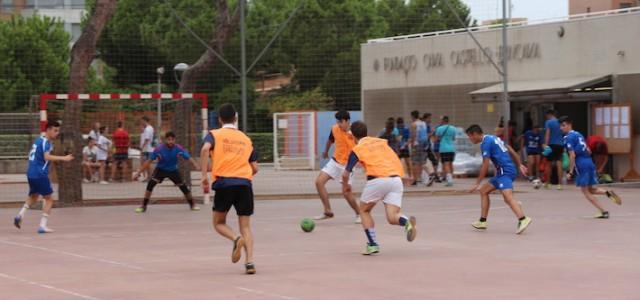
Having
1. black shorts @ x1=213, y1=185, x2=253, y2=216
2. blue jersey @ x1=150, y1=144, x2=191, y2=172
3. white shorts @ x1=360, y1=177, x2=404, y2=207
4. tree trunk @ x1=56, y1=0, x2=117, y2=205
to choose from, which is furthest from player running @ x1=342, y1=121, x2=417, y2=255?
tree trunk @ x1=56, y1=0, x2=117, y2=205

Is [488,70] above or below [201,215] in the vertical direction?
above

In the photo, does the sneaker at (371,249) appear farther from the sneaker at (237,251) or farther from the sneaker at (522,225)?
the sneaker at (522,225)

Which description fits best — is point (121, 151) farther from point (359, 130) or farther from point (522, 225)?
point (359, 130)

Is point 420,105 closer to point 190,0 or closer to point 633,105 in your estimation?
point 633,105

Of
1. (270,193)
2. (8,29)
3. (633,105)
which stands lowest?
(270,193)

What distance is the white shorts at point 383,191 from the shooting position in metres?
14.0

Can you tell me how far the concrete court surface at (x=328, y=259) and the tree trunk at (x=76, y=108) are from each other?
255 cm

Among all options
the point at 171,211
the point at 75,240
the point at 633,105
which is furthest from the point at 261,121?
the point at 75,240

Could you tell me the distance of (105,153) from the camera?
101 feet

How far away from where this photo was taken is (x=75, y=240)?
1598cm

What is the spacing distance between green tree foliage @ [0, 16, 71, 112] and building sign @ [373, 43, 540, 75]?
17088 millimetres

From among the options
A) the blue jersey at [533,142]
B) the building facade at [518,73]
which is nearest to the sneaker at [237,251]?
the blue jersey at [533,142]

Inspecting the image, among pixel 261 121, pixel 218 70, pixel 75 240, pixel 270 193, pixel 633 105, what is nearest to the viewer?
pixel 75 240

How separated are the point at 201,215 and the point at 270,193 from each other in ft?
20.1
